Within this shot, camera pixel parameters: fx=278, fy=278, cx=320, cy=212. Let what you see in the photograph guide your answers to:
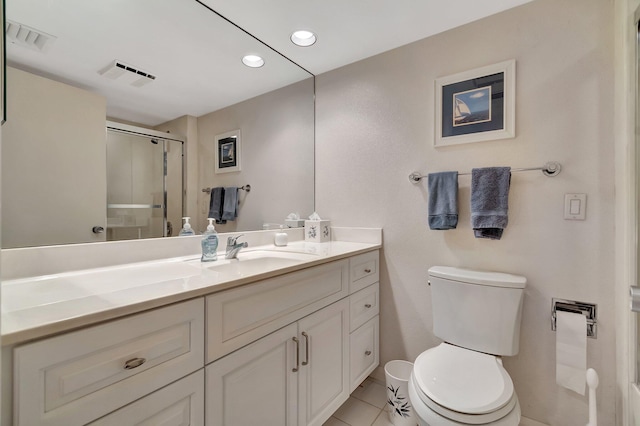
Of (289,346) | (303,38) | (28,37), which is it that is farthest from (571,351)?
(28,37)

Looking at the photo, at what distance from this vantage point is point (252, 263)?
1357mm

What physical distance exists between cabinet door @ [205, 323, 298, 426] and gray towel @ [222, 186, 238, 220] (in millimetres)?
774

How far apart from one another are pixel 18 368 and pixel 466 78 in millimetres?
1999

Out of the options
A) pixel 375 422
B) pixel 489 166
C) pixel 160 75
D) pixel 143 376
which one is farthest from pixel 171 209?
pixel 489 166

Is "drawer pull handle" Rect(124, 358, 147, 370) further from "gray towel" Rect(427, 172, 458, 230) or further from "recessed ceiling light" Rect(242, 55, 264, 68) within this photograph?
"recessed ceiling light" Rect(242, 55, 264, 68)

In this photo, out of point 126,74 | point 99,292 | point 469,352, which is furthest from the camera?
point 469,352

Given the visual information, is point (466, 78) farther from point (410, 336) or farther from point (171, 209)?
point (171, 209)

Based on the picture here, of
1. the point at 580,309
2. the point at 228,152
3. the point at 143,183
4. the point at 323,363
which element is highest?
the point at 228,152

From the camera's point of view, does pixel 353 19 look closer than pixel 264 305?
No

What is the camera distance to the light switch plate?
1265 millimetres

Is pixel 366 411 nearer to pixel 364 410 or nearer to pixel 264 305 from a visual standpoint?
pixel 364 410

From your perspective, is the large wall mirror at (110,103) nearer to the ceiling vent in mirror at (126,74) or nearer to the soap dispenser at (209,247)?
the ceiling vent in mirror at (126,74)

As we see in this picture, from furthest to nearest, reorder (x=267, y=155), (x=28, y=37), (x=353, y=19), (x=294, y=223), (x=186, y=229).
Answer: (x=294, y=223) → (x=267, y=155) → (x=353, y=19) → (x=186, y=229) → (x=28, y=37)

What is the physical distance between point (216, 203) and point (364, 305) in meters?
1.04
